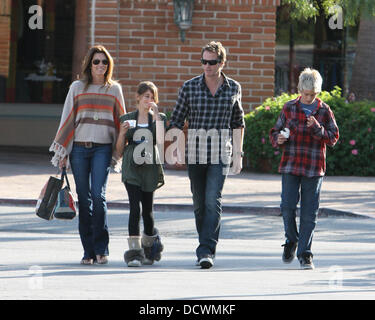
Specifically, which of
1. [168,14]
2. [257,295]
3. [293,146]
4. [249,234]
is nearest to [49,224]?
[249,234]

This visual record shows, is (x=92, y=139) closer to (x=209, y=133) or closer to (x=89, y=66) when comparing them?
(x=89, y=66)

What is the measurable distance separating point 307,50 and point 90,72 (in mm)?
18556

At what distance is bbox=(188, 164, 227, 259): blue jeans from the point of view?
848 centimetres

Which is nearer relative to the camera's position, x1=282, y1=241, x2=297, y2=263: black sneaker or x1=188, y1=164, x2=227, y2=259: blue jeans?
x1=188, y1=164, x2=227, y2=259: blue jeans

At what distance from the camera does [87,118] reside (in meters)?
8.46

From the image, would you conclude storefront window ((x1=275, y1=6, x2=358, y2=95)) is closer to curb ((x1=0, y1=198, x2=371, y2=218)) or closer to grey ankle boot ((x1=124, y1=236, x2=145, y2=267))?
curb ((x1=0, y1=198, x2=371, y2=218))

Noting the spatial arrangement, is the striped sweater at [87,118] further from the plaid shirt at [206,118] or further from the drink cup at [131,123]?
the plaid shirt at [206,118]

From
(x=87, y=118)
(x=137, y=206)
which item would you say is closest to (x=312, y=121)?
(x=137, y=206)

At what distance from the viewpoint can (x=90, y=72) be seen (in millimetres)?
8539

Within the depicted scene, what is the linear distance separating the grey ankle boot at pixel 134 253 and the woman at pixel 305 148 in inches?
51.6

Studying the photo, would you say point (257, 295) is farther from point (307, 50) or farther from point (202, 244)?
point (307, 50)

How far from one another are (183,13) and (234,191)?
4713mm

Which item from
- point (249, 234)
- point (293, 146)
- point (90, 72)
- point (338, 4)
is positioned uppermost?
point (338, 4)

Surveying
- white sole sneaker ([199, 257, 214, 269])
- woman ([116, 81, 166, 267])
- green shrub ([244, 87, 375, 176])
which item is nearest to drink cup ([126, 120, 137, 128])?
woman ([116, 81, 166, 267])
